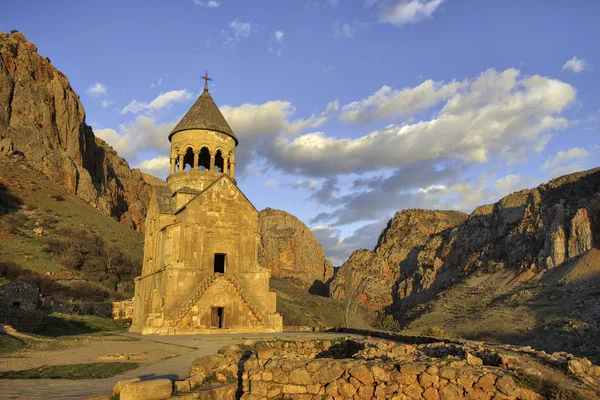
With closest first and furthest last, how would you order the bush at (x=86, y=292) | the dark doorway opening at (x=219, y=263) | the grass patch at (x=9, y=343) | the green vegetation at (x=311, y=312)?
the grass patch at (x=9, y=343)
the dark doorway opening at (x=219, y=263)
the bush at (x=86, y=292)
the green vegetation at (x=311, y=312)

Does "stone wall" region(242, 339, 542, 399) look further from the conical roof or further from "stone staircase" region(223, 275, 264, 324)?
the conical roof

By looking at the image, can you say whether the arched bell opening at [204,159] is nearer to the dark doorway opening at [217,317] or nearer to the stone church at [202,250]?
the stone church at [202,250]

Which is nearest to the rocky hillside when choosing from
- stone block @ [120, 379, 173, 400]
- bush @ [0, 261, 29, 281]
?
bush @ [0, 261, 29, 281]

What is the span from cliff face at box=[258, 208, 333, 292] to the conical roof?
70.0 m

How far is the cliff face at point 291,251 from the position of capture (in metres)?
99.0

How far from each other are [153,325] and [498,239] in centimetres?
5466

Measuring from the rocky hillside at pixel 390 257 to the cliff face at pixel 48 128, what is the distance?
40.9 m

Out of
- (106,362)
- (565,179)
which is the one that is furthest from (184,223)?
(565,179)

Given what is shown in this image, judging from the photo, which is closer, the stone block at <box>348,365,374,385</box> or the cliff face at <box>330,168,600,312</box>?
the stone block at <box>348,365,374,385</box>

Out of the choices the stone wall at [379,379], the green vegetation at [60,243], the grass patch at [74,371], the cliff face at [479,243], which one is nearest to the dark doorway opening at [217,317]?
the grass patch at [74,371]

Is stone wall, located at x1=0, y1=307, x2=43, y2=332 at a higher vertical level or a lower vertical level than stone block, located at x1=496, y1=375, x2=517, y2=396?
higher

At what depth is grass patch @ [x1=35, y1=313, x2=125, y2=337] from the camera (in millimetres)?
20547

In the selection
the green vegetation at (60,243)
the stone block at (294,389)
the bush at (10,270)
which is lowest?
the stone block at (294,389)

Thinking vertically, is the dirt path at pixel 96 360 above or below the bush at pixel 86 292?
Result: below
